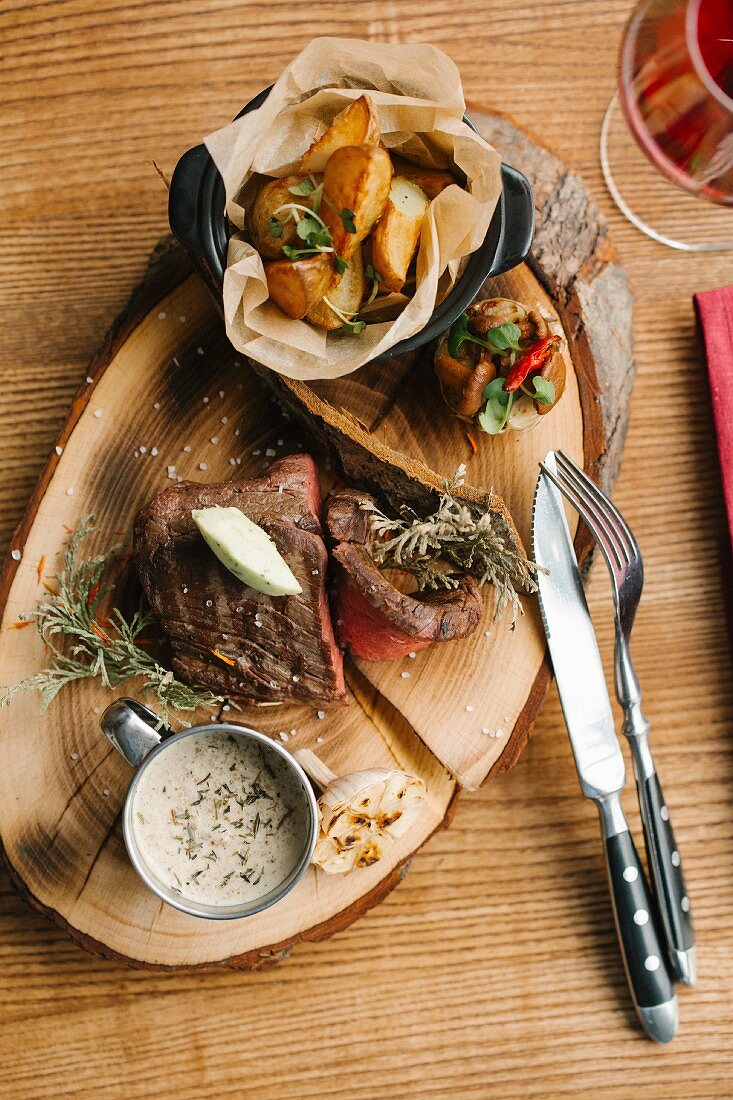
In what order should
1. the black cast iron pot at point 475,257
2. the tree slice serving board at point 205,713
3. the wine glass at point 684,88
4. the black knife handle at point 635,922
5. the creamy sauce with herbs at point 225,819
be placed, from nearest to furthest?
the wine glass at point 684,88
the black cast iron pot at point 475,257
the creamy sauce with herbs at point 225,819
the tree slice serving board at point 205,713
the black knife handle at point 635,922

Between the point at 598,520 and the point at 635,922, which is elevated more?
the point at 598,520

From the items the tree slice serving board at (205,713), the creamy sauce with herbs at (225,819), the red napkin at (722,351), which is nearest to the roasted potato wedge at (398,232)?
the tree slice serving board at (205,713)

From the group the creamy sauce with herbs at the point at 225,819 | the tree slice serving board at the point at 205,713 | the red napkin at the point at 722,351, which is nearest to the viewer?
the creamy sauce with herbs at the point at 225,819

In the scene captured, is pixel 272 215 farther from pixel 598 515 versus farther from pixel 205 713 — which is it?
pixel 205 713

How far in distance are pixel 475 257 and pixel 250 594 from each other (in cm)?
90

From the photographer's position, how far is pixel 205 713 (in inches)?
80.1

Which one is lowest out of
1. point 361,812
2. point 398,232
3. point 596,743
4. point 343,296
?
point 596,743

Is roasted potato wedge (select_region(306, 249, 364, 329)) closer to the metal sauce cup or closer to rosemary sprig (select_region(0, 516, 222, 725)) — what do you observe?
rosemary sprig (select_region(0, 516, 222, 725))

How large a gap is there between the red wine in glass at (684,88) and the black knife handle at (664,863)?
1.47m

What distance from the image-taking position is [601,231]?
A: 7.00 feet

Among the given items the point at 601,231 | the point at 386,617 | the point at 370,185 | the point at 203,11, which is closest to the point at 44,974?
the point at 386,617

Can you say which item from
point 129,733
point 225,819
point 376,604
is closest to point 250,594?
point 376,604

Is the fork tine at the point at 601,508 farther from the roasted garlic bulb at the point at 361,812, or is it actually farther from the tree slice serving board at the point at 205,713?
the roasted garlic bulb at the point at 361,812

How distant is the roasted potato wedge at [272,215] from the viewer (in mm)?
1695
